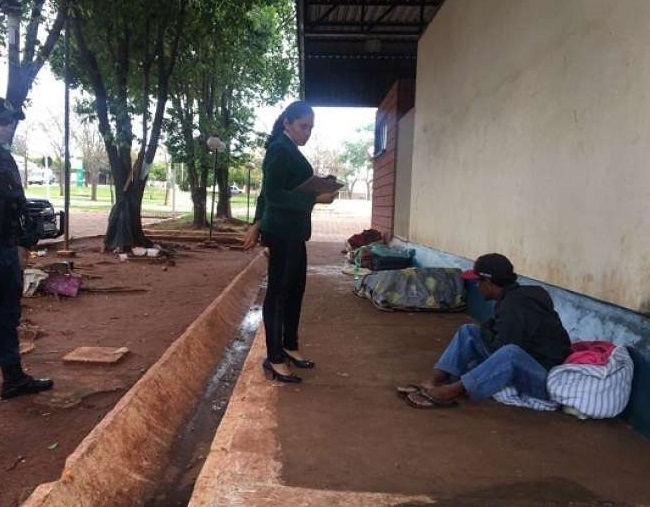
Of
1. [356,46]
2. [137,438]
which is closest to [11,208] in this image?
[137,438]

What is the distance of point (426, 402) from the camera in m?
3.34

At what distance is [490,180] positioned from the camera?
571 centimetres

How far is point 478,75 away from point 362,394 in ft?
13.2

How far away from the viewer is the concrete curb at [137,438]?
8.37 feet

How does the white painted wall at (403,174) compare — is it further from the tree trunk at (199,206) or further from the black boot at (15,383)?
the tree trunk at (199,206)

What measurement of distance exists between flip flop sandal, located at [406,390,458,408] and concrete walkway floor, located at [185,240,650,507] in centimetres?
4

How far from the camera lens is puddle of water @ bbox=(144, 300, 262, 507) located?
297cm

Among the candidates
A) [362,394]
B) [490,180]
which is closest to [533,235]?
[490,180]

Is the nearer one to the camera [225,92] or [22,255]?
[22,255]

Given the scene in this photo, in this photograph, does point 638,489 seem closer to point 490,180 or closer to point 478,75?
point 490,180

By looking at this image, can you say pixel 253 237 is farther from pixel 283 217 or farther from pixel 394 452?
pixel 394 452

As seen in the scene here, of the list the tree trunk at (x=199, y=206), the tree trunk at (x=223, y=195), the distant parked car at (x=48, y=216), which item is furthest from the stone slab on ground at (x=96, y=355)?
the tree trunk at (x=223, y=195)

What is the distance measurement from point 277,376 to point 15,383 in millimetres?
1703

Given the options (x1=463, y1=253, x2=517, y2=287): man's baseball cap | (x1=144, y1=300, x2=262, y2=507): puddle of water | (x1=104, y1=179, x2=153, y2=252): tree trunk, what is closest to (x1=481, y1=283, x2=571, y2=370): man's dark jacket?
(x1=463, y1=253, x2=517, y2=287): man's baseball cap
